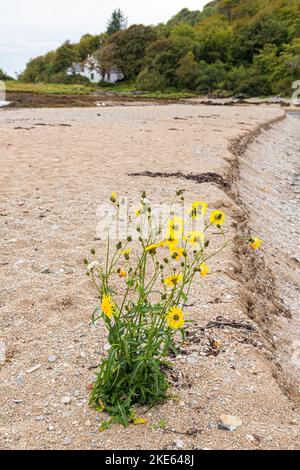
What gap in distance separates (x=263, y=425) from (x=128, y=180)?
523 cm

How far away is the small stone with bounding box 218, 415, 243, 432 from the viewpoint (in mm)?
2393

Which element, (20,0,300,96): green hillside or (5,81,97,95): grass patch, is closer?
(5,81,97,95): grass patch

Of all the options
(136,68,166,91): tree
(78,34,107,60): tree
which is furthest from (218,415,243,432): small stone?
(78,34,107,60): tree

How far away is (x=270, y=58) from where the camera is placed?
172 feet

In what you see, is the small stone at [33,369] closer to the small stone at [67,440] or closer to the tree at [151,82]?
the small stone at [67,440]

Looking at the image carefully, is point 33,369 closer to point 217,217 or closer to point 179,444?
point 179,444

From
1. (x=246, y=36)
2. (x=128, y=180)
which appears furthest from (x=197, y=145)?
(x=246, y=36)

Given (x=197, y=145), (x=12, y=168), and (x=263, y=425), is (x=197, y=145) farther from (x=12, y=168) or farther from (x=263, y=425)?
(x=263, y=425)

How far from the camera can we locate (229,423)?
2420 mm

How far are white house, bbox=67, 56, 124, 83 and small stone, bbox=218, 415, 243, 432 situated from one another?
63.0 meters

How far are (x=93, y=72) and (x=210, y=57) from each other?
16546 mm

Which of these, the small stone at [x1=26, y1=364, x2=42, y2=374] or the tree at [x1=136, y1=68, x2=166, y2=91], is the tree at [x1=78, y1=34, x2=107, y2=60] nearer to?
the tree at [x1=136, y1=68, x2=166, y2=91]

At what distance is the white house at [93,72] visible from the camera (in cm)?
6219

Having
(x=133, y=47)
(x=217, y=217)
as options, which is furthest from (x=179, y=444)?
(x=133, y=47)
